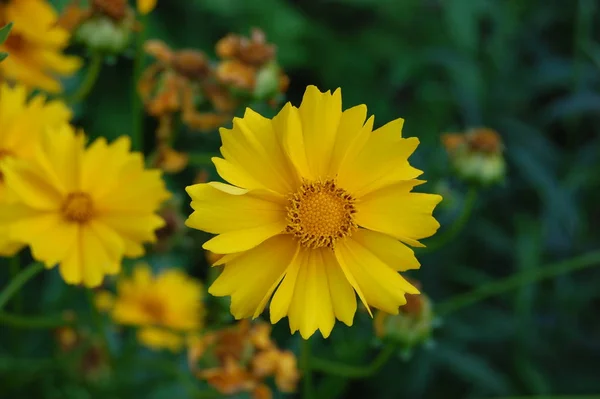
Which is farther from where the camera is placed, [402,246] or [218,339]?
[218,339]

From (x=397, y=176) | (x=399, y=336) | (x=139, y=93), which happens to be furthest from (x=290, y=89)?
(x=397, y=176)

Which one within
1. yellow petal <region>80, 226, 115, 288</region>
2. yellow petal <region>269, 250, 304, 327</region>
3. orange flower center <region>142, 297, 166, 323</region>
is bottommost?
yellow petal <region>269, 250, 304, 327</region>

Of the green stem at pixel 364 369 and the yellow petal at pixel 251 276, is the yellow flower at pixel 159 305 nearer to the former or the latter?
the green stem at pixel 364 369

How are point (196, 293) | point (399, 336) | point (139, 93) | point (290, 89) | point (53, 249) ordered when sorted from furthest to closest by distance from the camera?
point (290, 89)
point (196, 293)
point (139, 93)
point (399, 336)
point (53, 249)

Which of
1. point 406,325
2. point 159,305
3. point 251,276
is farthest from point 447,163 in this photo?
point 251,276

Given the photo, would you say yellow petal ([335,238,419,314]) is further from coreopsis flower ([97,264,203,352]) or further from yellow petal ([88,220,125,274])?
coreopsis flower ([97,264,203,352])

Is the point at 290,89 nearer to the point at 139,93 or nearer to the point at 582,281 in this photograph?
the point at 582,281

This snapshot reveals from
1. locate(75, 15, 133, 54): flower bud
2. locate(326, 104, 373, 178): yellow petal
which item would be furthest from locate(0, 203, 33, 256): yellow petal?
locate(326, 104, 373, 178): yellow petal

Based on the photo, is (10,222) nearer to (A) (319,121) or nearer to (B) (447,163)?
(A) (319,121)
